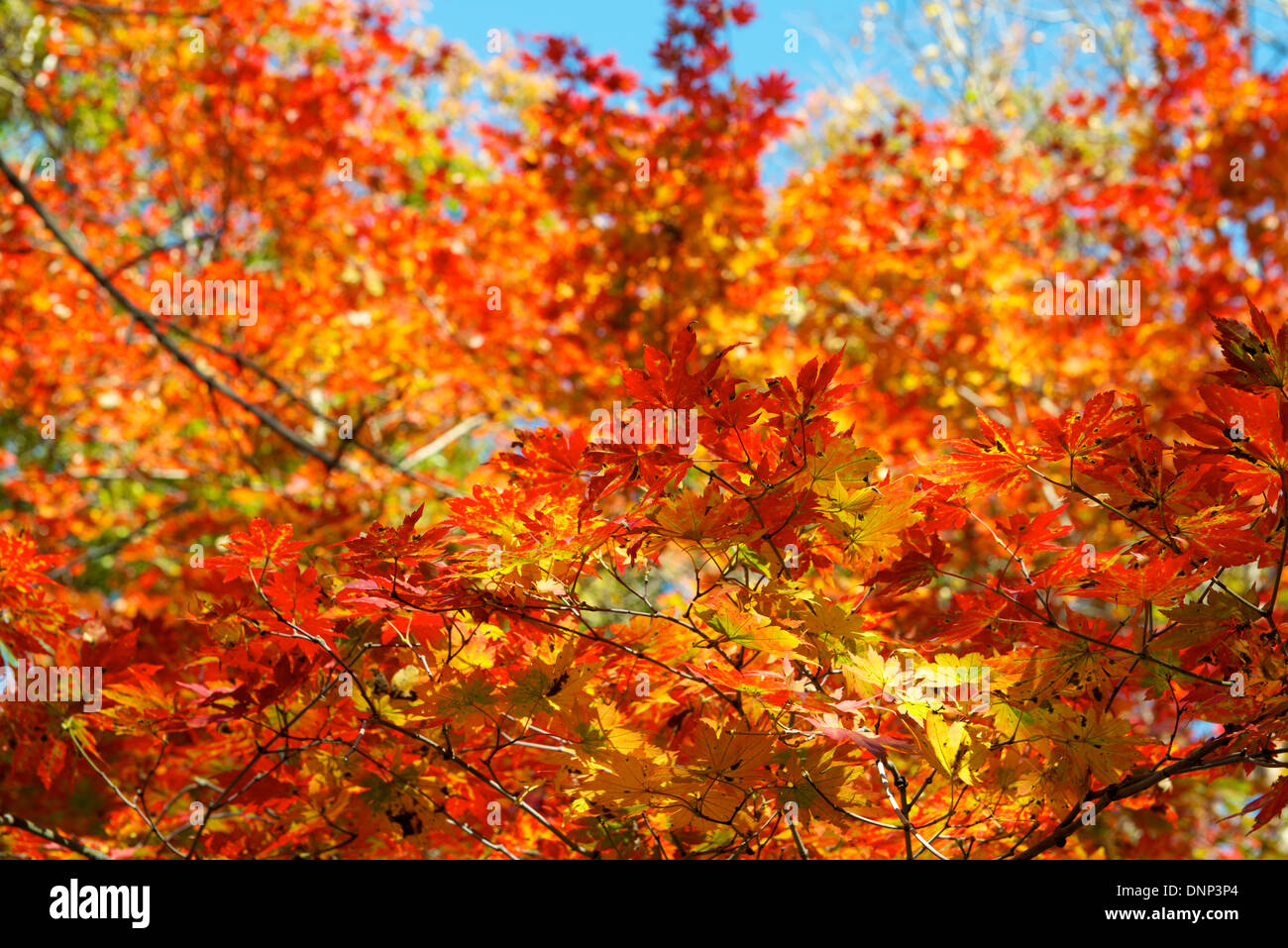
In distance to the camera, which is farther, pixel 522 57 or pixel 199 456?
pixel 199 456

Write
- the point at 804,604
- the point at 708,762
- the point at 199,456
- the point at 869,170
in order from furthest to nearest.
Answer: the point at 199,456, the point at 869,170, the point at 804,604, the point at 708,762

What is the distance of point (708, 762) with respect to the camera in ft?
4.02

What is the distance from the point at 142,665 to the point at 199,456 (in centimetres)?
716

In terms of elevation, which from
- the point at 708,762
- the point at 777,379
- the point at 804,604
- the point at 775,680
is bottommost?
the point at 708,762

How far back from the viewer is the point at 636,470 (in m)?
1.27

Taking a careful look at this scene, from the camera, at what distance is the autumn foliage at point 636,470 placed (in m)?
1.26

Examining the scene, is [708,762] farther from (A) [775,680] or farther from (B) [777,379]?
(B) [777,379]

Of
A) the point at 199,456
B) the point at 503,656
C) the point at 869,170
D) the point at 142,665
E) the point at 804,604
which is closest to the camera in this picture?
the point at 804,604

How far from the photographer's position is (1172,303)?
21.0ft

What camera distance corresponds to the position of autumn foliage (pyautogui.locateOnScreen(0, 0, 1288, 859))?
4.13ft

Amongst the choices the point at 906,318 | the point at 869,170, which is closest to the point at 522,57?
the point at 869,170
